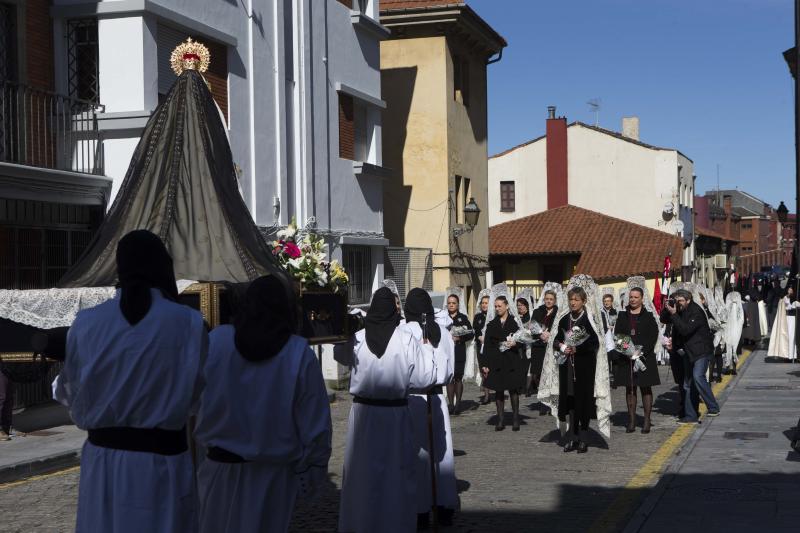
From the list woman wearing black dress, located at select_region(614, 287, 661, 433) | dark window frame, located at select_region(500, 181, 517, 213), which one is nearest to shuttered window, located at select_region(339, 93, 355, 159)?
woman wearing black dress, located at select_region(614, 287, 661, 433)

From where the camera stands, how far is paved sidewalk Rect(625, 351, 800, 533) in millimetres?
9000

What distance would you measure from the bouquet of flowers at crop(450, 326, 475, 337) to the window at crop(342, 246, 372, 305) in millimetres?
5424

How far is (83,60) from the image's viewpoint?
1658cm

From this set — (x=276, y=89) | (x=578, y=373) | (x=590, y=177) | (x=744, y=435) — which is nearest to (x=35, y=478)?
(x=578, y=373)

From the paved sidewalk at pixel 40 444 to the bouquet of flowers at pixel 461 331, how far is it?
588 cm

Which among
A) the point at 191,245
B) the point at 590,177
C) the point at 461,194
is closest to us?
the point at 191,245

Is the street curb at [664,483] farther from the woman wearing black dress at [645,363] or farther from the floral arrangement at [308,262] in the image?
the floral arrangement at [308,262]

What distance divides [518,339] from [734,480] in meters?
5.31

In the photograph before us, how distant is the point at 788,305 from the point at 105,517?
77.1 feet

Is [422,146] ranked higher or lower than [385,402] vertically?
higher

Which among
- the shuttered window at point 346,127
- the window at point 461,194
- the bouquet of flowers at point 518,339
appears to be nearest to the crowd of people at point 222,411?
the bouquet of flowers at point 518,339

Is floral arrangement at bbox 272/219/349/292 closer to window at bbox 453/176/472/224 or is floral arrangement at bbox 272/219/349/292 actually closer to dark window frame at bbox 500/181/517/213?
window at bbox 453/176/472/224

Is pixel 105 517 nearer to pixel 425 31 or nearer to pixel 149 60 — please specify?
pixel 149 60

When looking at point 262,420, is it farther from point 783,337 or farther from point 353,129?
point 783,337
